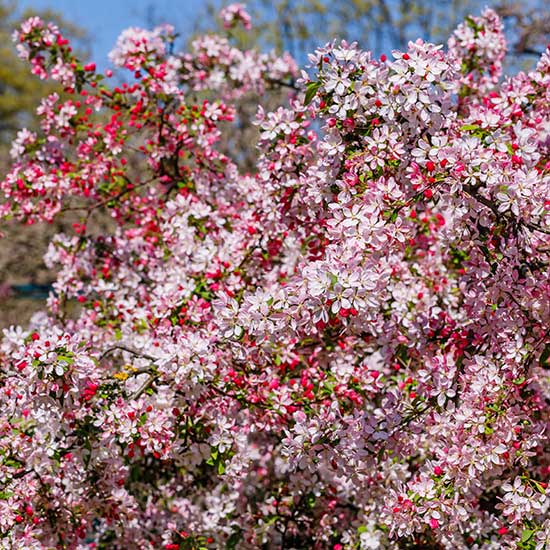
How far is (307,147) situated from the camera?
3303 mm

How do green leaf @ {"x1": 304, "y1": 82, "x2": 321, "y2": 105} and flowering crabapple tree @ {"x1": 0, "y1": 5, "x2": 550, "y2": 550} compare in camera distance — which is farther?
green leaf @ {"x1": 304, "y1": 82, "x2": 321, "y2": 105}

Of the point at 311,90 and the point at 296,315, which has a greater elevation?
the point at 311,90

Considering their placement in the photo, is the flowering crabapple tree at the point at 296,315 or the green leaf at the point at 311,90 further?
the green leaf at the point at 311,90

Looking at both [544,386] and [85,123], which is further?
[85,123]

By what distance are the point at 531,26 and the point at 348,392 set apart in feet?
24.6

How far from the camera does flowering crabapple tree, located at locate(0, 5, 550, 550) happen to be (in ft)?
8.66

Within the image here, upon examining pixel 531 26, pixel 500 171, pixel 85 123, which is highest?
pixel 531 26

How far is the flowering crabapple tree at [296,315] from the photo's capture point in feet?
8.66

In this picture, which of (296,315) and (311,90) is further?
(311,90)

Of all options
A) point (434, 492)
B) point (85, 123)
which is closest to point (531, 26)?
point (85, 123)

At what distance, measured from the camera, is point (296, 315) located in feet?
8.03

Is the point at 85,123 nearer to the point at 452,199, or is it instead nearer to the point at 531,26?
the point at 452,199

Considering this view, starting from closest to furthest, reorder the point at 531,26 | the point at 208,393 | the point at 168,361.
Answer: the point at 168,361 → the point at 208,393 → the point at 531,26

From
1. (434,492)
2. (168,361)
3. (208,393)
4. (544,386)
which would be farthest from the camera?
(544,386)
